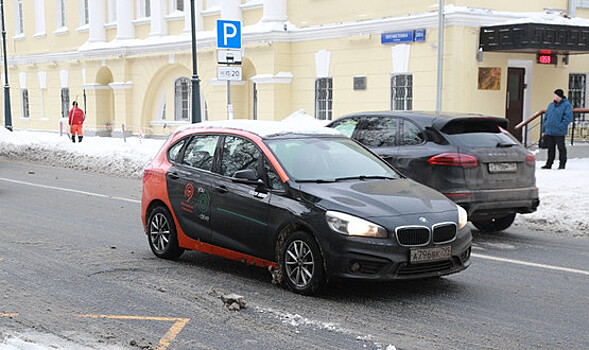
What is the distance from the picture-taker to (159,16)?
29.9 m

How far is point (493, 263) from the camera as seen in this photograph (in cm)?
838

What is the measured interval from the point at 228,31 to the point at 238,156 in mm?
9788

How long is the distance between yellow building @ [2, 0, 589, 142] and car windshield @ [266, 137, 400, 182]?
12.6m

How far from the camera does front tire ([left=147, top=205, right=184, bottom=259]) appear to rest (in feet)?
27.1

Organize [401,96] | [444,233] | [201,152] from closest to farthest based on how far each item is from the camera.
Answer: [444,233], [201,152], [401,96]

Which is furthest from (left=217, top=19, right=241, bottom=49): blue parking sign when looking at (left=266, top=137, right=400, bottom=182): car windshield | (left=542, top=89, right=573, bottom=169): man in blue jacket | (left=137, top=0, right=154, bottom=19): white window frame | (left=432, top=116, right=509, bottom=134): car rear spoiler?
(left=137, top=0, right=154, bottom=19): white window frame

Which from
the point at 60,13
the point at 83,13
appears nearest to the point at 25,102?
the point at 60,13

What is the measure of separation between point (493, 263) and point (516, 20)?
12816 mm

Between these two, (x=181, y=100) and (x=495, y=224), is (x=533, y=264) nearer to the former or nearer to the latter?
(x=495, y=224)

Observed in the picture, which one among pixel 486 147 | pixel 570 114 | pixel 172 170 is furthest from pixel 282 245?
pixel 570 114

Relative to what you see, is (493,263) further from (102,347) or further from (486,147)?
(102,347)

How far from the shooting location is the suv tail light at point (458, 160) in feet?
31.4

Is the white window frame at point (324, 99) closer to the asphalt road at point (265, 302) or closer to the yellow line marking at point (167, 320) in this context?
the asphalt road at point (265, 302)

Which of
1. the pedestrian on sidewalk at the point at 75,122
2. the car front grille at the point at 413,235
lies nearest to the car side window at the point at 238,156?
the car front grille at the point at 413,235
